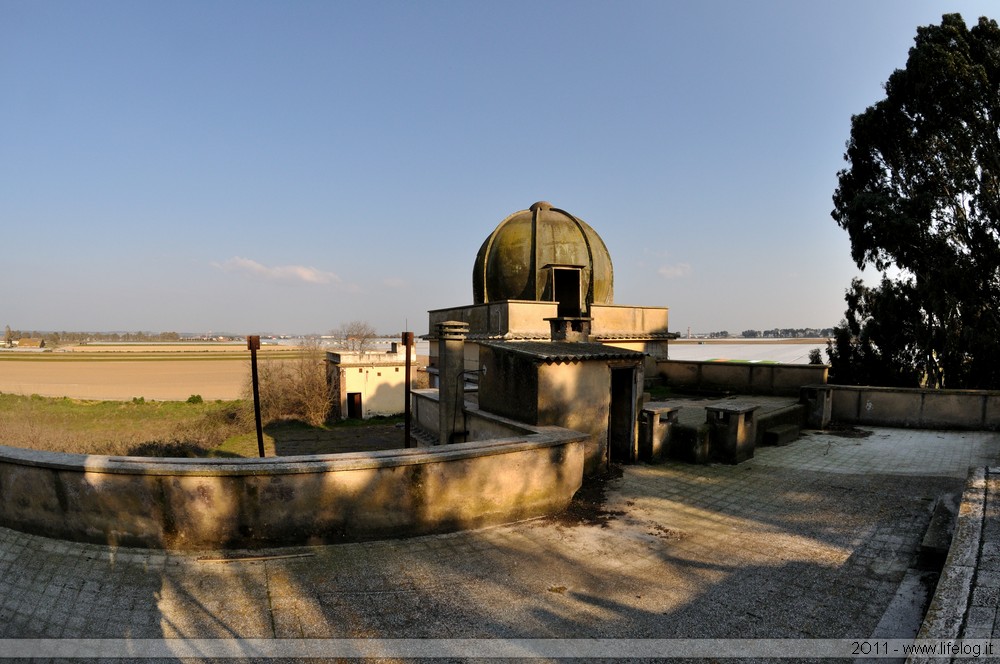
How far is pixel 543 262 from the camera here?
854 inches

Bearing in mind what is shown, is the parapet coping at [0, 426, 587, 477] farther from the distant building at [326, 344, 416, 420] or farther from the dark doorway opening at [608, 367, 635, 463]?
the distant building at [326, 344, 416, 420]

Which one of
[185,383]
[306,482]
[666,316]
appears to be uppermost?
[666,316]

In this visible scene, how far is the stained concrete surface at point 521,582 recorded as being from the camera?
462 cm

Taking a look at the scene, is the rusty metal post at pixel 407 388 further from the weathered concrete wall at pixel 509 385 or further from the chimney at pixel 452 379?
the weathered concrete wall at pixel 509 385

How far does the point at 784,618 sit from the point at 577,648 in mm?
2025

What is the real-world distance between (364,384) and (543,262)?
62.2ft

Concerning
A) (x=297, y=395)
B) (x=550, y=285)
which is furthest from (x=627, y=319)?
(x=297, y=395)

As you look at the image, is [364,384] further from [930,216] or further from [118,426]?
[930,216]

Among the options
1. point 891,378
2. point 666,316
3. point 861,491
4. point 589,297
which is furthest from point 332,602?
point 891,378

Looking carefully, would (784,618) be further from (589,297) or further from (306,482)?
(589,297)

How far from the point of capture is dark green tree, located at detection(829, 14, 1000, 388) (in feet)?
63.8

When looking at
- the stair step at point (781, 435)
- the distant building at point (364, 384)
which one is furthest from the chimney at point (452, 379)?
the distant building at point (364, 384)

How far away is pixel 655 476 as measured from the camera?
978cm

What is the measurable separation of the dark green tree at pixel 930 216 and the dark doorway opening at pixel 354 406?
2791cm
